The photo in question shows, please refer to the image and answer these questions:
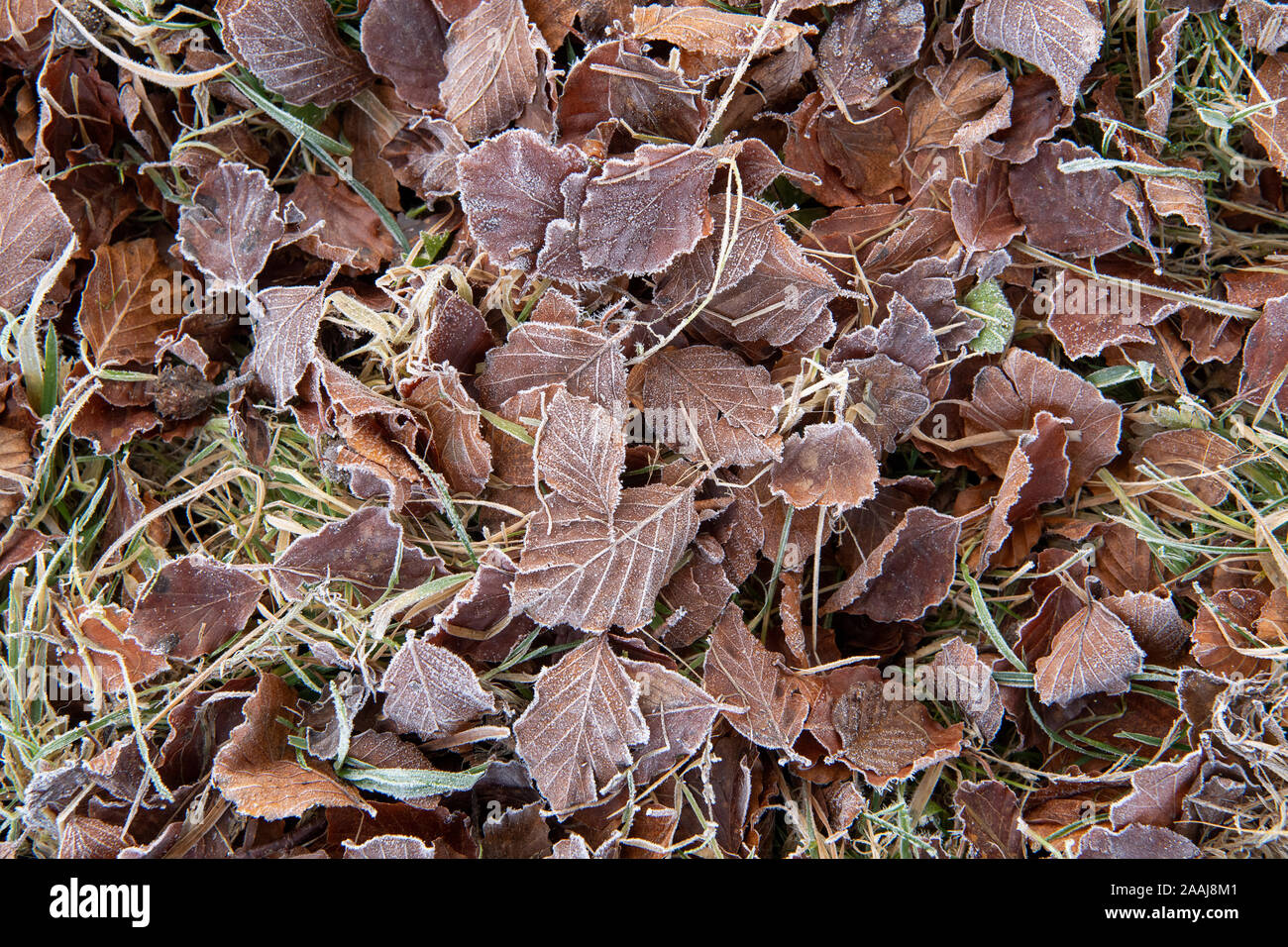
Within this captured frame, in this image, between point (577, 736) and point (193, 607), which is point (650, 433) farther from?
point (193, 607)

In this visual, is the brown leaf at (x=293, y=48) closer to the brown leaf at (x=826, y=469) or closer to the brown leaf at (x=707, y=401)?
the brown leaf at (x=707, y=401)

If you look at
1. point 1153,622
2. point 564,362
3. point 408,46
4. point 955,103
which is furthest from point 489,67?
point 1153,622

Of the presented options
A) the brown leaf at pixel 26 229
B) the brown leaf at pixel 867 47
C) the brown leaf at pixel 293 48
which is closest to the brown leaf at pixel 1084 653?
the brown leaf at pixel 867 47

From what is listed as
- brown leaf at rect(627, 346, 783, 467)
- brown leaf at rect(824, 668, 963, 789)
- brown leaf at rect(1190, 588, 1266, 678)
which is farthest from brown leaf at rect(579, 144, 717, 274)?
brown leaf at rect(1190, 588, 1266, 678)

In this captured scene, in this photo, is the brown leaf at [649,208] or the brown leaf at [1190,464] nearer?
the brown leaf at [649,208]

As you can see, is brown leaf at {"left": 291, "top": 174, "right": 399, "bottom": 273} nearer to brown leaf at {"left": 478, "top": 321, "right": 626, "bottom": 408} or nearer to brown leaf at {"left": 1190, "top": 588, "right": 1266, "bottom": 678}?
brown leaf at {"left": 478, "top": 321, "right": 626, "bottom": 408}

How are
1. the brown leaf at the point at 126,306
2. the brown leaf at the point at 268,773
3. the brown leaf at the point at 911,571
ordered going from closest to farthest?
1. the brown leaf at the point at 268,773
2. the brown leaf at the point at 911,571
3. the brown leaf at the point at 126,306

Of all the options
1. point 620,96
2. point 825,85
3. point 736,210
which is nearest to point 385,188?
point 620,96
